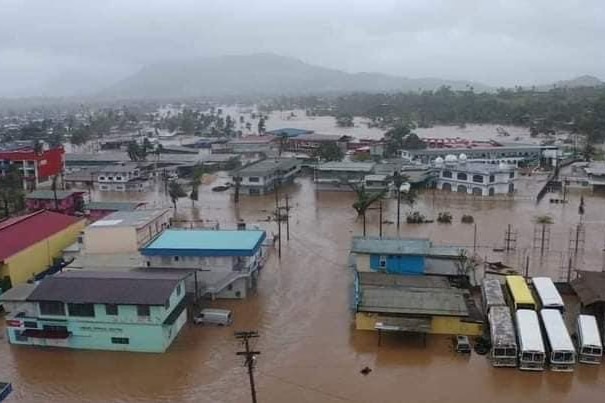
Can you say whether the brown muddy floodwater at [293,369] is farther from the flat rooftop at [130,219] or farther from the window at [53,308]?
the flat rooftop at [130,219]

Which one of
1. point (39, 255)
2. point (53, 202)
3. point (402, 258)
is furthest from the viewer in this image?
point (53, 202)

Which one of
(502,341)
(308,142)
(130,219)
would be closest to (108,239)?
(130,219)

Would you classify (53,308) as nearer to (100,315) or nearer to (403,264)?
(100,315)

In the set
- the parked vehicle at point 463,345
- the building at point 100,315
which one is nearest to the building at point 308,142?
the building at point 100,315

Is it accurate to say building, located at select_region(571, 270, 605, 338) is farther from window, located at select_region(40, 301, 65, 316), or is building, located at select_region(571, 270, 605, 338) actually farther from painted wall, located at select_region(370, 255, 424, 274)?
window, located at select_region(40, 301, 65, 316)

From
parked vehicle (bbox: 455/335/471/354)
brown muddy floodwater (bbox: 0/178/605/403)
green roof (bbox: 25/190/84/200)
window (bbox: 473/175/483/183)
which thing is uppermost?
green roof (bbox: 25/190/84/200)

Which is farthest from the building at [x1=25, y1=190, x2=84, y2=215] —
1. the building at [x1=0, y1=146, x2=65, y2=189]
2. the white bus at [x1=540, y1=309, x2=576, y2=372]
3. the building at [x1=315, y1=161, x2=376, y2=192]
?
the white bus at [x1=540, y1=309, x2=576, y2=372]

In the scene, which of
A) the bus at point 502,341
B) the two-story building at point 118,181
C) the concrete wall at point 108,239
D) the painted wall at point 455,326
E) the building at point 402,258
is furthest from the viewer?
the two-story building at point 118,181
